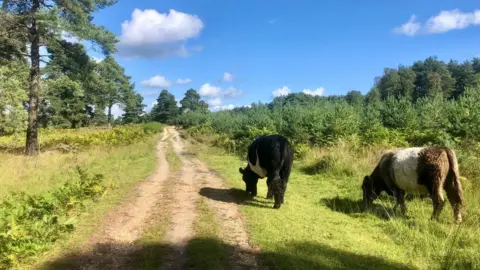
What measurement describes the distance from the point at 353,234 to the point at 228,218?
8.86 feet

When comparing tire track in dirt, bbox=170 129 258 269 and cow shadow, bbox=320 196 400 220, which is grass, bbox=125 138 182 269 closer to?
tire track in dirt, bbox=170 129 258 269

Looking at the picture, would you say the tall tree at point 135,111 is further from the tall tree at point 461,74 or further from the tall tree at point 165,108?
the tall tree at point 461,74

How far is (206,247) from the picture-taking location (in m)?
6.12

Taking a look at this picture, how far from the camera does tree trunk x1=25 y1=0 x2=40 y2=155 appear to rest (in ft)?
63.4

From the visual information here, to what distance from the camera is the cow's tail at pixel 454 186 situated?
7.73 metres

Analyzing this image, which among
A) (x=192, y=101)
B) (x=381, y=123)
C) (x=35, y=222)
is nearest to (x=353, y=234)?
(x=35, y=222)

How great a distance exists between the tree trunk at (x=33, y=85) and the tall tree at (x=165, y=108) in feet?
280

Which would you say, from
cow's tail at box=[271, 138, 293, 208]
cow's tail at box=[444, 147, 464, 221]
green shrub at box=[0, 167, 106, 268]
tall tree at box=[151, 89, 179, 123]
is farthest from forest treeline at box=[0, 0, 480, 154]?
tall tree at box=[151, 89, 179, 123]

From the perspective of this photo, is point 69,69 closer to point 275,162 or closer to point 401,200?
point 275,162

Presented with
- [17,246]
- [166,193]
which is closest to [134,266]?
[17,246]

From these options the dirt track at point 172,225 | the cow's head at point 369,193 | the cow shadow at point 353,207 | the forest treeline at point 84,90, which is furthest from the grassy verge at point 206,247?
the forest treeline at point 84,90

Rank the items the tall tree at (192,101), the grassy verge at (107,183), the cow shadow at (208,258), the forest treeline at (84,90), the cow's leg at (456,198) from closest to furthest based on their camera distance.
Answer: the cow shadow at (208,258)
the grassy verge at (107,183)
the cow's leg at (456,198)
the forest treeline at (84,90)
the tall tree at (192,101)

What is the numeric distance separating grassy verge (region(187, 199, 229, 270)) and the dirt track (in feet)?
0.36

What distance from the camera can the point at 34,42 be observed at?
19625 mm
